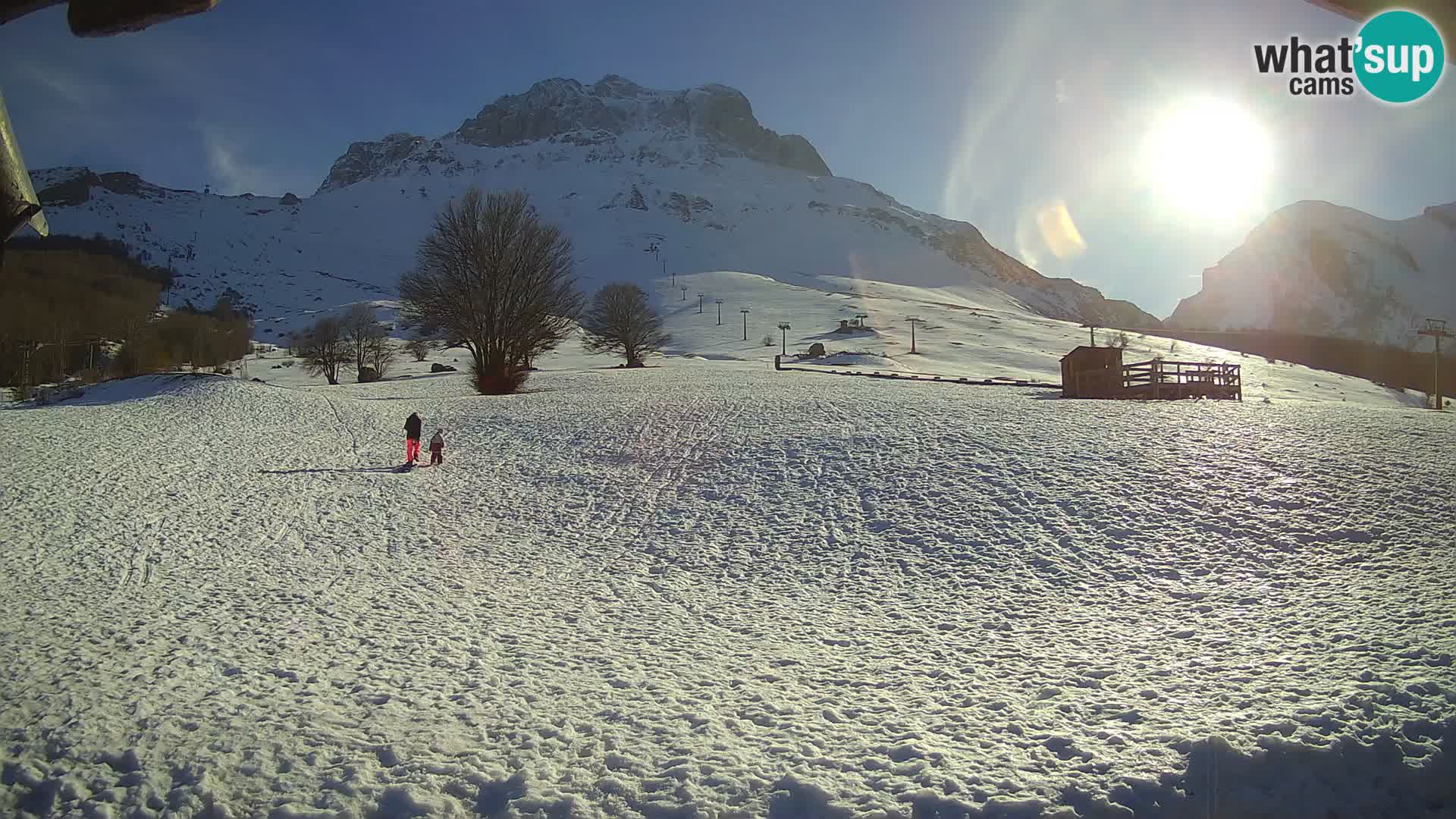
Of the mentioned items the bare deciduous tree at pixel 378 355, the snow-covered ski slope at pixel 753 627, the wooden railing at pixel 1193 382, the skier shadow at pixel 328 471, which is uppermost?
the bare deciduous tree at pixel 378 355

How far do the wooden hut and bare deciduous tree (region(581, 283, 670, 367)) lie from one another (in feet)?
128

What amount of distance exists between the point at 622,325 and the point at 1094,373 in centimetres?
4171

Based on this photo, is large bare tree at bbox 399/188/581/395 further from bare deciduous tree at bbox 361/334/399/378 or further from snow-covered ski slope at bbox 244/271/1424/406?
bare deciduous tree at bbox 361/334/399/378

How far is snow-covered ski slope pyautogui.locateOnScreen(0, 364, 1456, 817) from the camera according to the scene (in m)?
5.93

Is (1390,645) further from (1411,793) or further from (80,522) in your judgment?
(80,522)

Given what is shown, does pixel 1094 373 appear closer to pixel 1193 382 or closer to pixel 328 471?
pixel 1193 382

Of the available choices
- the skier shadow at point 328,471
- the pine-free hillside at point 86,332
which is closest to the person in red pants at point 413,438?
the skier shadow at point 328,471

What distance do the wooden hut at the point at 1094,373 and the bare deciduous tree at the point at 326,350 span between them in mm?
60477

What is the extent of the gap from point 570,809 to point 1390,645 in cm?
869

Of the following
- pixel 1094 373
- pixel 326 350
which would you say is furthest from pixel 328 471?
pixel 326 350

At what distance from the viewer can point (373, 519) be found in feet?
51.0

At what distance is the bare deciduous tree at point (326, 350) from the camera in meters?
65.4

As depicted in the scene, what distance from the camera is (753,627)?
399 inches

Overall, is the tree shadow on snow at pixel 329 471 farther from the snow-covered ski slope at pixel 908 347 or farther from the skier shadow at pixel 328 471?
the snow-covered ski slope at pixel 908 347
